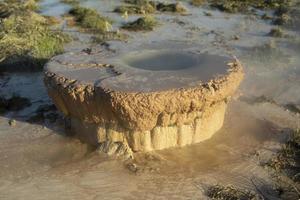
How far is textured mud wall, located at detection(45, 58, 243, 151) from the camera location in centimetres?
634

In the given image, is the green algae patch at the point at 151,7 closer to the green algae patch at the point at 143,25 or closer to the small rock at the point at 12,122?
the green algae patch at the point at 143,25

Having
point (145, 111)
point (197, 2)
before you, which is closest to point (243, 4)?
point (197, 2)

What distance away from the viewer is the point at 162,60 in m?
7.93

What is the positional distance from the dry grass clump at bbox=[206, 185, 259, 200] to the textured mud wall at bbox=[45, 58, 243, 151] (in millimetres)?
1152

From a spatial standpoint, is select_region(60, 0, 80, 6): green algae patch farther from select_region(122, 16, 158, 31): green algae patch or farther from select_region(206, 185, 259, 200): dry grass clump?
select_region(206, 185, 259, 200): dry grass clump

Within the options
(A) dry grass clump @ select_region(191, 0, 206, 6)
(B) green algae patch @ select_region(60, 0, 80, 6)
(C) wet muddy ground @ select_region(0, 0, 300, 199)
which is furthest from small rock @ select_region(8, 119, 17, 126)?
(A) dry grass clump @ select_region(191, 0, 206, 6)

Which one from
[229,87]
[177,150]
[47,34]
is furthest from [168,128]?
[47,34]

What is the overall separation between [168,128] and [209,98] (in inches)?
29.5

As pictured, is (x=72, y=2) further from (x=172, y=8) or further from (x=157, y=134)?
(x=157, y=134)

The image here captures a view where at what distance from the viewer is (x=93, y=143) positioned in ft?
23.6

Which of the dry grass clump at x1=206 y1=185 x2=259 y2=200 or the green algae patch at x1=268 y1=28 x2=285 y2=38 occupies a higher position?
the green algae patch at x1=268 y1=28 x2=285 y2=38

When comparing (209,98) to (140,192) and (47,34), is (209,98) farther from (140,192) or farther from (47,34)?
(47,34)

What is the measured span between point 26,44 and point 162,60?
4.43 m

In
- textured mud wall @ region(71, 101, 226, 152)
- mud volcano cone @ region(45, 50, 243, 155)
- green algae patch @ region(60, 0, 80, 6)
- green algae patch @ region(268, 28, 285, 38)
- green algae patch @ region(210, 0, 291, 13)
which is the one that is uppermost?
mud volcano cone @ region(45, 50, 243, 155)
